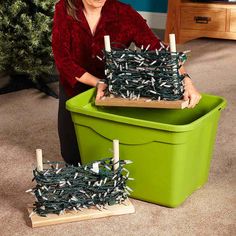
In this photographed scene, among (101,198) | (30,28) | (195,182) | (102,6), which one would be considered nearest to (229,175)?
(195,182)

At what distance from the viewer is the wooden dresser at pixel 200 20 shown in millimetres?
4391

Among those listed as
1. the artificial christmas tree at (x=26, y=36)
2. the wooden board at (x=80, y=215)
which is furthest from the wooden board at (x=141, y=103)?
the artificial christmas tree at (x=26, y=36)

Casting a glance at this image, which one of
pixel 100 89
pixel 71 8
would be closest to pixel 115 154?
pixel 100 89

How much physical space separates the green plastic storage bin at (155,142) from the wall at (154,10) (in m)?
2.79

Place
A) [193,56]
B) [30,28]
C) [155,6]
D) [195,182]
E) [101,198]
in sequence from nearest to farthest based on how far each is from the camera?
[101,198]
[195,182]
[30,28]
[193,56]
[155,6]

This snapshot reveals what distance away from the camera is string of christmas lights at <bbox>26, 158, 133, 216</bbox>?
1948 millimetres

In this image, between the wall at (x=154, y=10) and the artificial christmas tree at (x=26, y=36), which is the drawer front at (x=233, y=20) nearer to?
the wall at (x=154, y=10)

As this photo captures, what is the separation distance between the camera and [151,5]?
493 centimetres

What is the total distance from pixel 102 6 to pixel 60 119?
1.58ft

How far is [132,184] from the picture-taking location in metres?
2.11

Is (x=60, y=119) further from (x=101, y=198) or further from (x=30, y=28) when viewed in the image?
(x=30, y=28)

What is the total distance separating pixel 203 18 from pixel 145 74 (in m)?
2.55

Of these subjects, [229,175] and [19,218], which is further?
[229,175]

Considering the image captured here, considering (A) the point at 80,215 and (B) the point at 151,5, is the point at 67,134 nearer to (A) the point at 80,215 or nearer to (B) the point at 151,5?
(A) the point at 80,215
